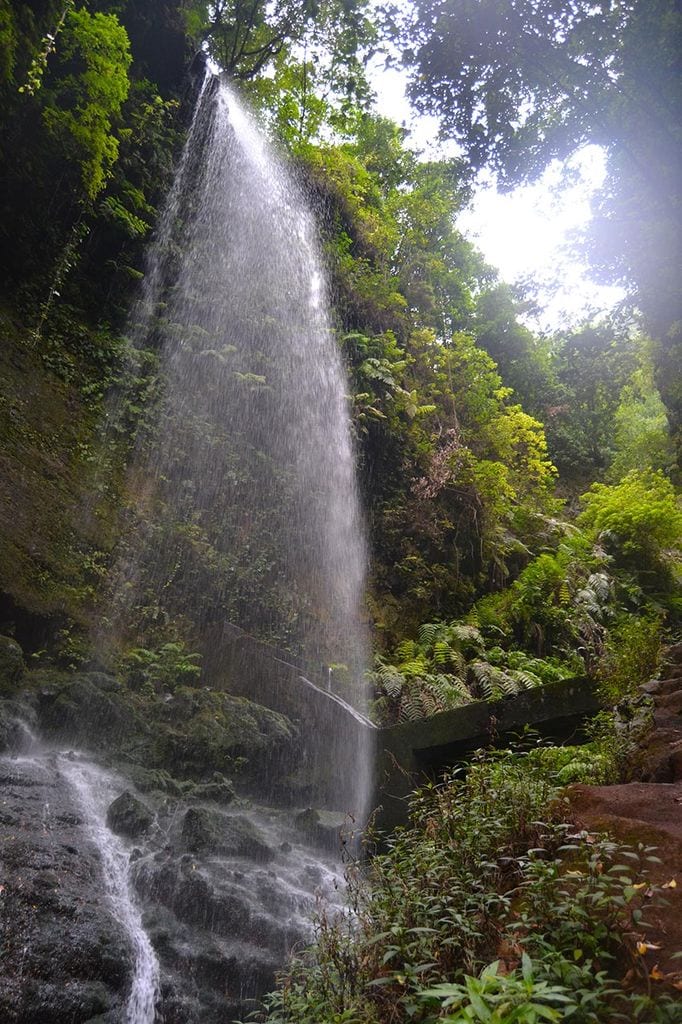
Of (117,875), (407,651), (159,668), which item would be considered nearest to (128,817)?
(117,875)

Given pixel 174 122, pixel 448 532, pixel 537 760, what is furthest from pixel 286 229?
pixel 537 760

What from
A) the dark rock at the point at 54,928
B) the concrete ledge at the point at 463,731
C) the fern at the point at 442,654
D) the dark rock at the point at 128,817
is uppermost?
the fern at the point at 442,654

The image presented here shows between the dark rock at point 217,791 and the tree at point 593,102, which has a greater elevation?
the tree at point 593,102

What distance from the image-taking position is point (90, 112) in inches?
352

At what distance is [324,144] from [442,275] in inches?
174

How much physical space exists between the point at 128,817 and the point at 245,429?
24.2 ft

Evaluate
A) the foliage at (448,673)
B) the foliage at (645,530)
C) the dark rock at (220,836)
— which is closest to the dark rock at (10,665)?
the dark rock at (220,836)

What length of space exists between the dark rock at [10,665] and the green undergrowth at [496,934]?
3.49 meters

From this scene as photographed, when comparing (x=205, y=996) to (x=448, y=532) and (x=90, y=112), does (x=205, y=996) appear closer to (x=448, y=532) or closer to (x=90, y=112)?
(x=448, y=532)

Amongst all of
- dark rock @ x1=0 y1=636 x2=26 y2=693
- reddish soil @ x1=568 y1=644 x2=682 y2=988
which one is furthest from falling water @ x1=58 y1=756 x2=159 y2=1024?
reddish soil @ x1=568 y1=644 x2=682 y2=988

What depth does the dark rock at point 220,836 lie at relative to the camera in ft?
15.2

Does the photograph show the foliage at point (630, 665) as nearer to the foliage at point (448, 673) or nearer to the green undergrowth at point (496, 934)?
the foliage at point (448, 673)

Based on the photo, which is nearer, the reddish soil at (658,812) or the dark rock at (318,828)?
the reddish soil at (658,812)

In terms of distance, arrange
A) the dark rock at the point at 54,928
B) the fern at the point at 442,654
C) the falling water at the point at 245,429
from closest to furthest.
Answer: the dark rock at the point at 54,928 < the fern at the point at 442,654 < the falling water at the point at 245,429
